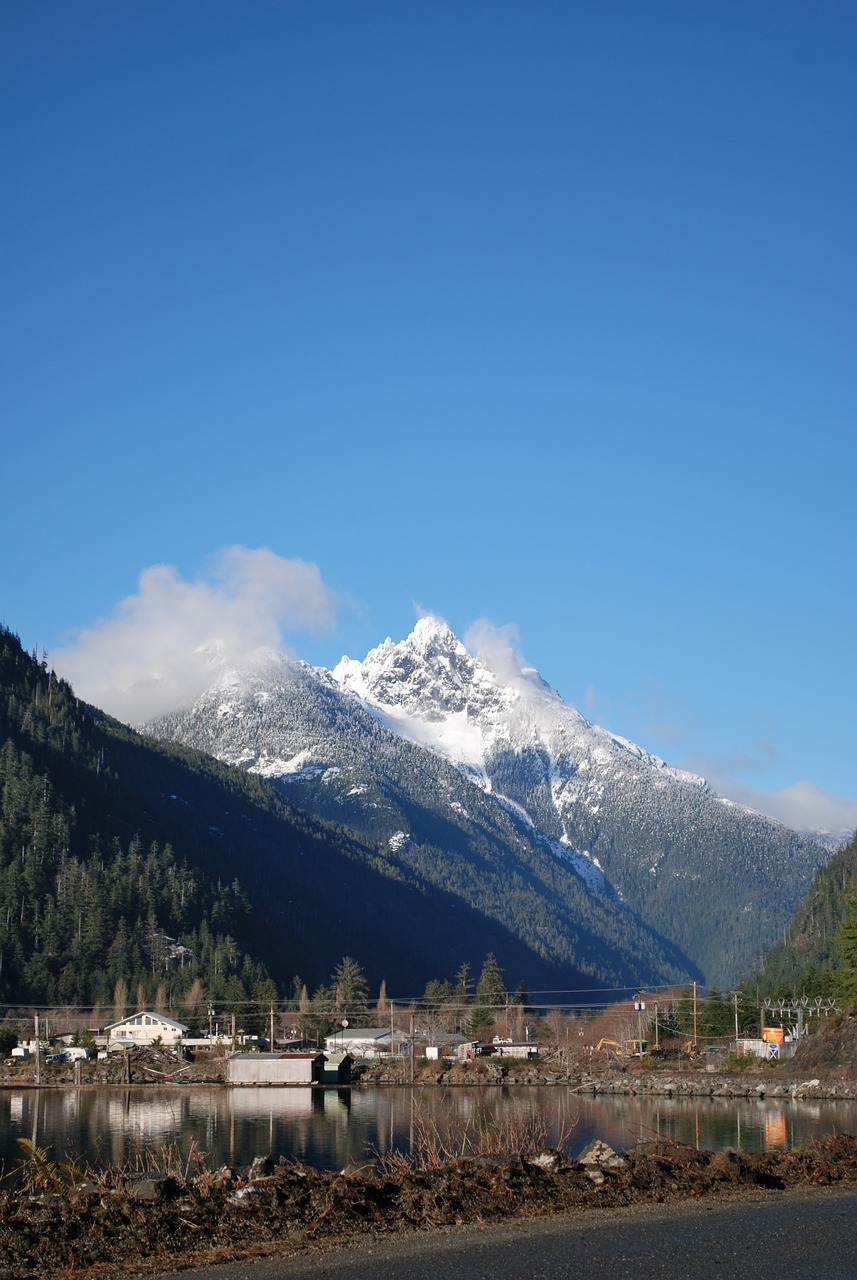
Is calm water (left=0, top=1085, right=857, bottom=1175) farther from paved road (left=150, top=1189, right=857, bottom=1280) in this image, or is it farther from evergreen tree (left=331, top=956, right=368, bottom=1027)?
evergreen tree (left=331, top=956, right=368, bottom=1027)

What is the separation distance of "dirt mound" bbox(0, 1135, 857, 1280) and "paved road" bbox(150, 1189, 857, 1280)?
97cm

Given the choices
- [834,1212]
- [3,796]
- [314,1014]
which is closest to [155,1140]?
[834,1212]

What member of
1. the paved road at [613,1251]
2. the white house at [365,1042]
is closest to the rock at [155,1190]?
the paved road at [613,1251]

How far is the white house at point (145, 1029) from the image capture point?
5202 inches

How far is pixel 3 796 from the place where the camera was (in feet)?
613

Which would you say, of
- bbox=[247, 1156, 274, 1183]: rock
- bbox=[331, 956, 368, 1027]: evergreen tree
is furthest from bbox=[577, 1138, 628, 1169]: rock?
bbox=[331, 956, 368, 1027]: evergreen tree

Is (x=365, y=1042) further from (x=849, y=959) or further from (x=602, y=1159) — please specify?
(x=602, y=1159)

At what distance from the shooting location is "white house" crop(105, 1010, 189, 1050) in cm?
13212

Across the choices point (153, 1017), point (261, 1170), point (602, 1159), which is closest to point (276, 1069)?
point (153, 1017)

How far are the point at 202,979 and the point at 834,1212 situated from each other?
145 metres

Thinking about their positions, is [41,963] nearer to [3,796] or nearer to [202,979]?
[202,979]

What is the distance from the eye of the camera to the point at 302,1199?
22.1 meters

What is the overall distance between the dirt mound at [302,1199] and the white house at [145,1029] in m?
113

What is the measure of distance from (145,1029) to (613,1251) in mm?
124068
